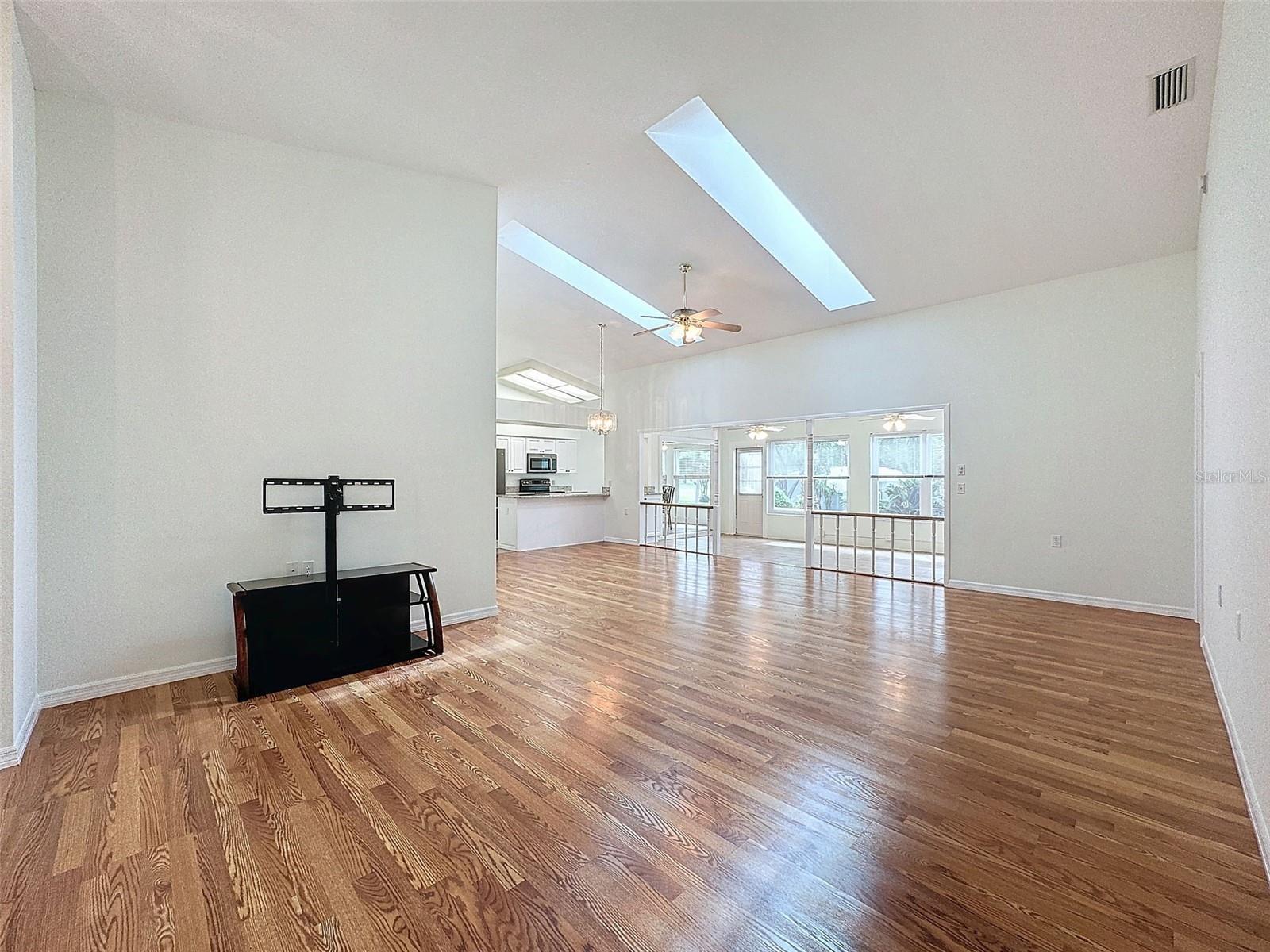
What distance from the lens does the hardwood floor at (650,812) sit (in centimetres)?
152

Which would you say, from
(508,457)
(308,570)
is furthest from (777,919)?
(508,457)

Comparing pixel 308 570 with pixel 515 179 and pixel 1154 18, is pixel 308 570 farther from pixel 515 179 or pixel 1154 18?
pixel 1154 18

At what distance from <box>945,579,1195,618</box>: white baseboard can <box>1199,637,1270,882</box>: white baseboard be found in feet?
6.63

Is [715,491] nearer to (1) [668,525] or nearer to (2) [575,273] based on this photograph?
(1) [668,525]

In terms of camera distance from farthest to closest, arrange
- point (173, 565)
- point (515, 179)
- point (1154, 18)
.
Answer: point (515, 179) < point (173, 565) < point (1154, 18)

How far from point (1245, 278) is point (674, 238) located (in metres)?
4.22

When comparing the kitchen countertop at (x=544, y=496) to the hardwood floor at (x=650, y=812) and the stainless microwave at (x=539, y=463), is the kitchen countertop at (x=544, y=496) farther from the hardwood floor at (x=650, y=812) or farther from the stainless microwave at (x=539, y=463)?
the hardwood floor at (x=650, y=812)

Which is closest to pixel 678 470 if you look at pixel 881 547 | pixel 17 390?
pixel 881 547

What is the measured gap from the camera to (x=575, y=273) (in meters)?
7.09

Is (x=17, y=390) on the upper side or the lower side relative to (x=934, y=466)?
upper

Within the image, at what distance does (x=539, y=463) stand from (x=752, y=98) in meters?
7.45

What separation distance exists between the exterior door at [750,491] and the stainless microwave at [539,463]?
3989 mm

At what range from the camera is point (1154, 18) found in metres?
2.76

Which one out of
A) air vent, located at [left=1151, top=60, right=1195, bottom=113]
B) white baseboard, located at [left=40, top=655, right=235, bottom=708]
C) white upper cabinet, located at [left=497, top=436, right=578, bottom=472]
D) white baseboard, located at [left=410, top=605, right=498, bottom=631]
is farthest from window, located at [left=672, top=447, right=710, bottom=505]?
white baseboard, located at [left=40, top=655, right=235, bottom=708]
